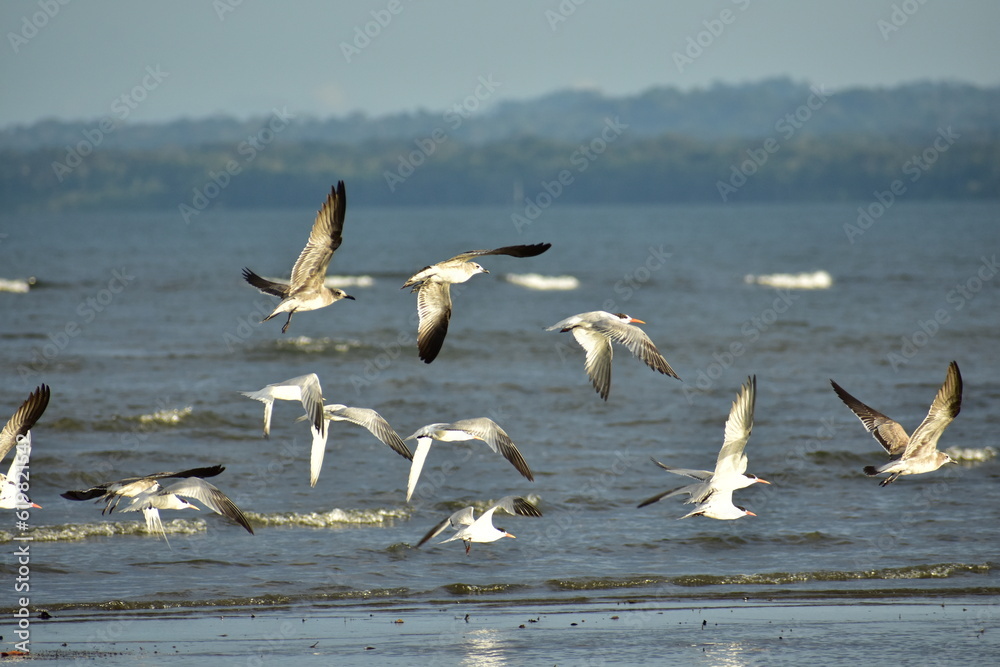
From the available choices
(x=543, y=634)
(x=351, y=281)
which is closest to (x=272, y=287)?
(x=543, y=634)

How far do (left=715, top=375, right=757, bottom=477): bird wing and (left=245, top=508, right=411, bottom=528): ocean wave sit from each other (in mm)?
4819

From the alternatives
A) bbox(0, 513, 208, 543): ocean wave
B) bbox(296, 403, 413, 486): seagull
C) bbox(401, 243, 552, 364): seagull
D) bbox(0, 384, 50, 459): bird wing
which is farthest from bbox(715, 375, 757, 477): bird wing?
bbox(0, 513, 208, 543): ocean wave

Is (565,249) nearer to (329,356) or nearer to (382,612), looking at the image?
(329,356)

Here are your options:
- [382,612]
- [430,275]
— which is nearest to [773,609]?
[382,612]

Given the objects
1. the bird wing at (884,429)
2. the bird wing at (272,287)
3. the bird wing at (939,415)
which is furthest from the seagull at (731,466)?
the bird wing at (272,287)

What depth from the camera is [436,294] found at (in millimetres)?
12297

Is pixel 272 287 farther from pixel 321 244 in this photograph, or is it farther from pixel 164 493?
pixel 164 493

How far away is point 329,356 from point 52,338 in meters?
8.46

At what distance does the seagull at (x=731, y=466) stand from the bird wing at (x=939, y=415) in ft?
5.15

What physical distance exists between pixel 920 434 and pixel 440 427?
14.7 feet

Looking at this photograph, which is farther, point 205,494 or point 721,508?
point 721,508

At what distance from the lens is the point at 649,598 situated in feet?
37.2

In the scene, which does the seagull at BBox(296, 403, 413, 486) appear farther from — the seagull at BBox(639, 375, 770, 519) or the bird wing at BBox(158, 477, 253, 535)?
the seagull at BBox(639, 375, 770, 519)

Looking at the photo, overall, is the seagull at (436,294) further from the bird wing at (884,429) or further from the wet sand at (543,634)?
the bird wing at (884,429)
